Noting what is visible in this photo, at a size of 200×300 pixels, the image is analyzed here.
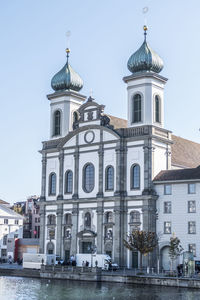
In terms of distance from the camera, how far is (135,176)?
2817 inches

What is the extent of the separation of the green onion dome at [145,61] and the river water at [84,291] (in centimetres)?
2916

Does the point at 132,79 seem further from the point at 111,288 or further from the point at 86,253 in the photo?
the point at 111,288

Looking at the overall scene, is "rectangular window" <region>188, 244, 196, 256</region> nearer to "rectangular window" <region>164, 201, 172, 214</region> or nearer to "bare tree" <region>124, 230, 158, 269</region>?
"bare tree" <region>124, 230, 158, 269</region>

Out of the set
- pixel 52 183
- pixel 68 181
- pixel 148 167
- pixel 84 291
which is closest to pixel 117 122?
pixel 68 181

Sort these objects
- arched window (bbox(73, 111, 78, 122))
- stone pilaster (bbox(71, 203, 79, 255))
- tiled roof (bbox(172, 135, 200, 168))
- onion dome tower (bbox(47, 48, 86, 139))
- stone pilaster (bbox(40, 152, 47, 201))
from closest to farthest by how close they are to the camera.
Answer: stone pilaster (bbox(71, 203, 79, 255)), tiled roof (bbox(172, 135, 200, 168)), stone pilaster (bbox(40, 152, 47, 201)), onion dome tower (bbox(47, 48, 86, 139)), arched window (bbox(73, 111, 78, 122))

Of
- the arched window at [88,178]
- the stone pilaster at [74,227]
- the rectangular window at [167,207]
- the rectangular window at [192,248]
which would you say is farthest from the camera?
the arched window at [88,178]

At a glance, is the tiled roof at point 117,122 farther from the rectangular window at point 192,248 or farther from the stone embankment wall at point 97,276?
the stone embankment wall at point 97,276

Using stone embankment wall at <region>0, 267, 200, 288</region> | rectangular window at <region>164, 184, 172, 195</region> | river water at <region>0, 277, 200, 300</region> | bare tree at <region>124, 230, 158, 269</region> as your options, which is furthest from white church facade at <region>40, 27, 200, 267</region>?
river water at <region>0, 277, 200, 300</region>

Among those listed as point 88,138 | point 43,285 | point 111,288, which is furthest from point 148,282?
point 88,138

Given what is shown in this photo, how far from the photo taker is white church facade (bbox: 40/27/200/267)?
7006 cm

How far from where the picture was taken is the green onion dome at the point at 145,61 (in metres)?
73.8

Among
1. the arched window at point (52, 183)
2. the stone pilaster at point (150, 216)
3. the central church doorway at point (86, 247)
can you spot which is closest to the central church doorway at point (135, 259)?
the stone pilaster at point (150, 216)

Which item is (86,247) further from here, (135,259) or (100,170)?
(100,170)

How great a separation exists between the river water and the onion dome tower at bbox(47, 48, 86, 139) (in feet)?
96.5
